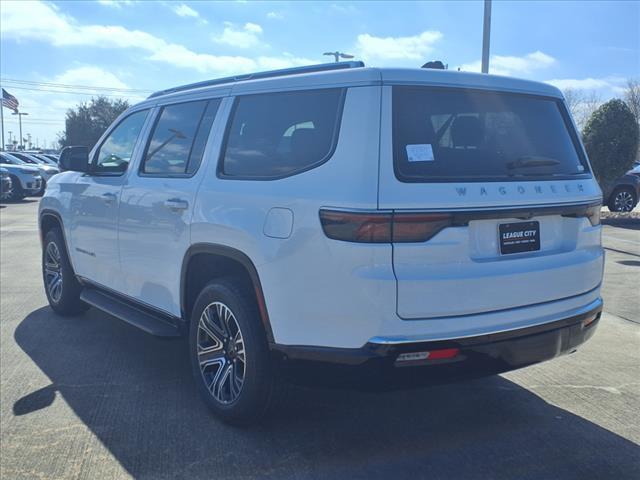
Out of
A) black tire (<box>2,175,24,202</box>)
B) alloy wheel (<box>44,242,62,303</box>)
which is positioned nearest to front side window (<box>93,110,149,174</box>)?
alloy wheel (<box>44,242,62,303</box>)

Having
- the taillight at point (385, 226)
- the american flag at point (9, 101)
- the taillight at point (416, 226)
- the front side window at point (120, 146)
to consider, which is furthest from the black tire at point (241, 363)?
the american flag at point (9, 101)

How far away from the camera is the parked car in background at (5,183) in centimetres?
2011

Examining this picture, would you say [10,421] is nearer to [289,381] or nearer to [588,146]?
[289,381]

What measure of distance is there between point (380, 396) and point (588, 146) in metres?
13.1

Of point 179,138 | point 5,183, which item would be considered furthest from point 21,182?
point 179,138

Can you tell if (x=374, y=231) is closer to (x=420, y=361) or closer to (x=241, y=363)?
(x=420, y=361)

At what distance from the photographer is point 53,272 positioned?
634cm

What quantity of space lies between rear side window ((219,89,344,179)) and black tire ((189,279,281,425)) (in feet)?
2.36

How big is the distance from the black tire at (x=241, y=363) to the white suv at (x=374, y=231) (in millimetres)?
10

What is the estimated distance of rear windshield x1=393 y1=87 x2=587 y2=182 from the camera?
119 inches

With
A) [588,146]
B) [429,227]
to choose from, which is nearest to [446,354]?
[429,227]

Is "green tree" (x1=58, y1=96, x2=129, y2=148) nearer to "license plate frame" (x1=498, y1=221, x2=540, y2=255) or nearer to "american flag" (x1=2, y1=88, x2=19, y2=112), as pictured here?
"american flag" (x1=2, y1=88, x2=19, y2=112)

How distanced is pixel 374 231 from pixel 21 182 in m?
20.9

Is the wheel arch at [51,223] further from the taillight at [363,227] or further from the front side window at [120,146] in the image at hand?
the taillight at [363,227]
